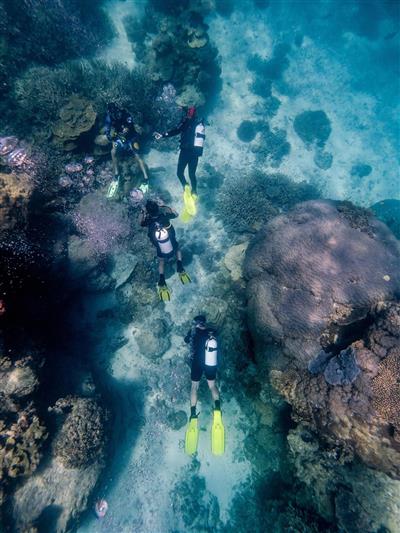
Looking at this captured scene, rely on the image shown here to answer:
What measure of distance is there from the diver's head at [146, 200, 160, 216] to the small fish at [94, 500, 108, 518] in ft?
22.0

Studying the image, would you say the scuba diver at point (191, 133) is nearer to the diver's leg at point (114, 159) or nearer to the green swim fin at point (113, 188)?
the diver's leg at point (114, 159)

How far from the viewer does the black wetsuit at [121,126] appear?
7.78 metres

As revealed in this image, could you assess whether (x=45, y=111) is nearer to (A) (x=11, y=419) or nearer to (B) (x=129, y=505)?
(A) (x=11, y=419)

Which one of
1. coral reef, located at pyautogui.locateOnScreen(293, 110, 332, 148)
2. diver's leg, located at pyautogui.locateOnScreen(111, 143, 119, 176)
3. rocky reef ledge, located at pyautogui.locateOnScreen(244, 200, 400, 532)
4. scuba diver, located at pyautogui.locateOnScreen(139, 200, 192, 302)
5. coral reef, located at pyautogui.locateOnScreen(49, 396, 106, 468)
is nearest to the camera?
rocky reef ledge, located at pyautogui.locateOnScreen(244, 200, 400, 532)

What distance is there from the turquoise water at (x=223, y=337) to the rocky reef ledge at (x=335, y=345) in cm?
71

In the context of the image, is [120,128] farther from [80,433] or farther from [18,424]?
[80,433]

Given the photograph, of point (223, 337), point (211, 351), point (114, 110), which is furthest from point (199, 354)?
point (114, 110)

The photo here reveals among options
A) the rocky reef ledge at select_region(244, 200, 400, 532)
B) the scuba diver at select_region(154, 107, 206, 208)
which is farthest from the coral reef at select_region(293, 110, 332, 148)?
the rocky reef ledge at select_region(244, 200, 400, 532)

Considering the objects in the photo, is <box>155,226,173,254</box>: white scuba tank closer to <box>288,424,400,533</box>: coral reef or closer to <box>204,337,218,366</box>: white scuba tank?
<box>204,337,218,366</box>: white scuba tank

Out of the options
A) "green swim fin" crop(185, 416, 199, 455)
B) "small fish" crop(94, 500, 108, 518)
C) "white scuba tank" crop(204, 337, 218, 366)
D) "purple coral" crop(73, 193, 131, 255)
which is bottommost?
"small fish" crop(94, 500, 108, 518)

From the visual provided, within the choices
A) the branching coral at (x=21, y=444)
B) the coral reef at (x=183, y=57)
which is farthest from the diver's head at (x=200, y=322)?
the coral reef at (x=183, y=57)

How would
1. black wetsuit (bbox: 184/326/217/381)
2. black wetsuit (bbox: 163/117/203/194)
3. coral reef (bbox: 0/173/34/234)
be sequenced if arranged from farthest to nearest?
black wetsuit (bbox: 163/117/203/194), black wetsuit (bbox: 184/326/217/381), coral reef (bbox: 0/173/34/234)

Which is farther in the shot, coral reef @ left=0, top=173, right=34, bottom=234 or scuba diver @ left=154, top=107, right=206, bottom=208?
scuba diver @ left=154, top=107, right=206, bottom=208

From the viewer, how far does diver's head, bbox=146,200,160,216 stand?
661cm
